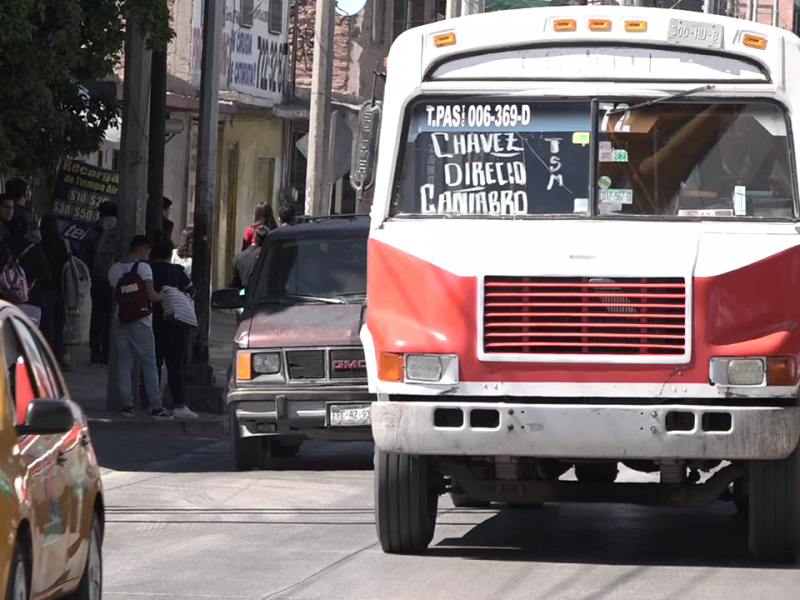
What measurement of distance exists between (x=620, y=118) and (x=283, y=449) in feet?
21.5

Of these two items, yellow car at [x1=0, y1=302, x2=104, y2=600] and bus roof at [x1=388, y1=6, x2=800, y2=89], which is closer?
yellow car at [x1=0, y1=302, x2=104, y2=600]

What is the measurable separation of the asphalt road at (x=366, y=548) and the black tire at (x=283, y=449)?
1294mm

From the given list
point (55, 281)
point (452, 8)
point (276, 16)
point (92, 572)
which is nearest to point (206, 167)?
point (55, 281)

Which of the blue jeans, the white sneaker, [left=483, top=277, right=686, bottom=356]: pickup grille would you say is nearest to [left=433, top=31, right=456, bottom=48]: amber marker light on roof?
[left=483, top=277, right=686, bottom=356]: pickup grille

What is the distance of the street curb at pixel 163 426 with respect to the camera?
56.5 ft

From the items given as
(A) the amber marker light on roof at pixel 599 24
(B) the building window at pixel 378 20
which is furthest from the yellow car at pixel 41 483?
(B) the building window at pixel 378 20

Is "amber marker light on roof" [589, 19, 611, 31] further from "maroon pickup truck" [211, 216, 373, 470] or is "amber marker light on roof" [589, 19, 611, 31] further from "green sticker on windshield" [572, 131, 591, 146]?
"maroon pickup truck" [211, 216, 373, 470]

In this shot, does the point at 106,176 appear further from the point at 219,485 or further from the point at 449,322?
the point at 449,322

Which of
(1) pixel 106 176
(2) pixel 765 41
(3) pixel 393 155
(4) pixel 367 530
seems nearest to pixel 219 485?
(4) pixel 367 530

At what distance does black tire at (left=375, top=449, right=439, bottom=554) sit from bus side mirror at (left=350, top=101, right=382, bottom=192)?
1.60 metres

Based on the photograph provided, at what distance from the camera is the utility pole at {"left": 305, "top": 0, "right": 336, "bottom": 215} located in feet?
75.4

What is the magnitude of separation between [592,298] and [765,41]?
5.91ft

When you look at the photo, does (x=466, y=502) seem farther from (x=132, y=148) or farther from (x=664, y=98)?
(x=132, y=148)

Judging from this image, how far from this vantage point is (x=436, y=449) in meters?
9.82
